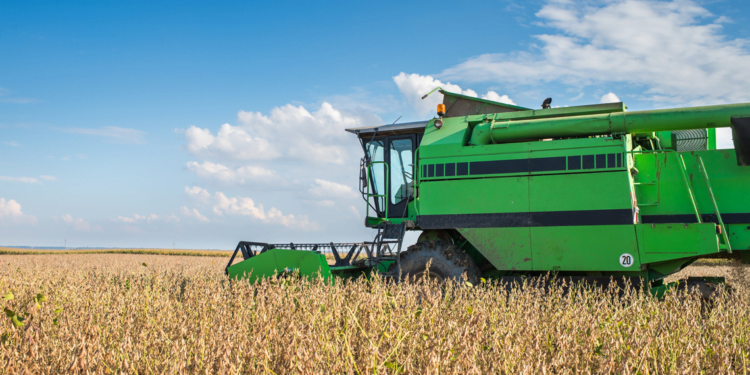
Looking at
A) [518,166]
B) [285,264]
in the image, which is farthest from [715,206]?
[285,264]

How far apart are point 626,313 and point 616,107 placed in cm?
342

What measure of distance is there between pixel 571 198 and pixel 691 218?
Result: 139cm

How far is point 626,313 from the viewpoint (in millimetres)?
4234

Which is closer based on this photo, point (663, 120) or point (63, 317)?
point (63, 317)

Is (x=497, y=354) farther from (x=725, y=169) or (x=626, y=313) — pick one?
(x=725, y=169)

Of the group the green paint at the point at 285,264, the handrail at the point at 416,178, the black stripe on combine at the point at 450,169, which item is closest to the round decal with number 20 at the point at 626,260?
the black stripe on combine at the point at 450,169

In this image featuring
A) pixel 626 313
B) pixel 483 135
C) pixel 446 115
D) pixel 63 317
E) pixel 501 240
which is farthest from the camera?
pixel 446 115

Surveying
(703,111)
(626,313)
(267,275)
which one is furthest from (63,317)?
(703,111)

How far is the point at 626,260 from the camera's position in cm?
607

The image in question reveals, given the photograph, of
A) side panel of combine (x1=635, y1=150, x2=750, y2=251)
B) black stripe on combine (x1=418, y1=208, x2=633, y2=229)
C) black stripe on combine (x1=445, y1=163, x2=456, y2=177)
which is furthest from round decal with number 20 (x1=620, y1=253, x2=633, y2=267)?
black stripe on combine (x1=445, y1=163, x2=456, y2=177)

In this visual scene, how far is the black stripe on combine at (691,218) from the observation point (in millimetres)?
5925

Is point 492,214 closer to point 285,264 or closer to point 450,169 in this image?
point 450,169

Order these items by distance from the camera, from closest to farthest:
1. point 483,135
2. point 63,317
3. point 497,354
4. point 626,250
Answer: point 497,354, point 63,317, point 626,250, point 483,135

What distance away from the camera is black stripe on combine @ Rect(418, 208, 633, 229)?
6.13 meters
